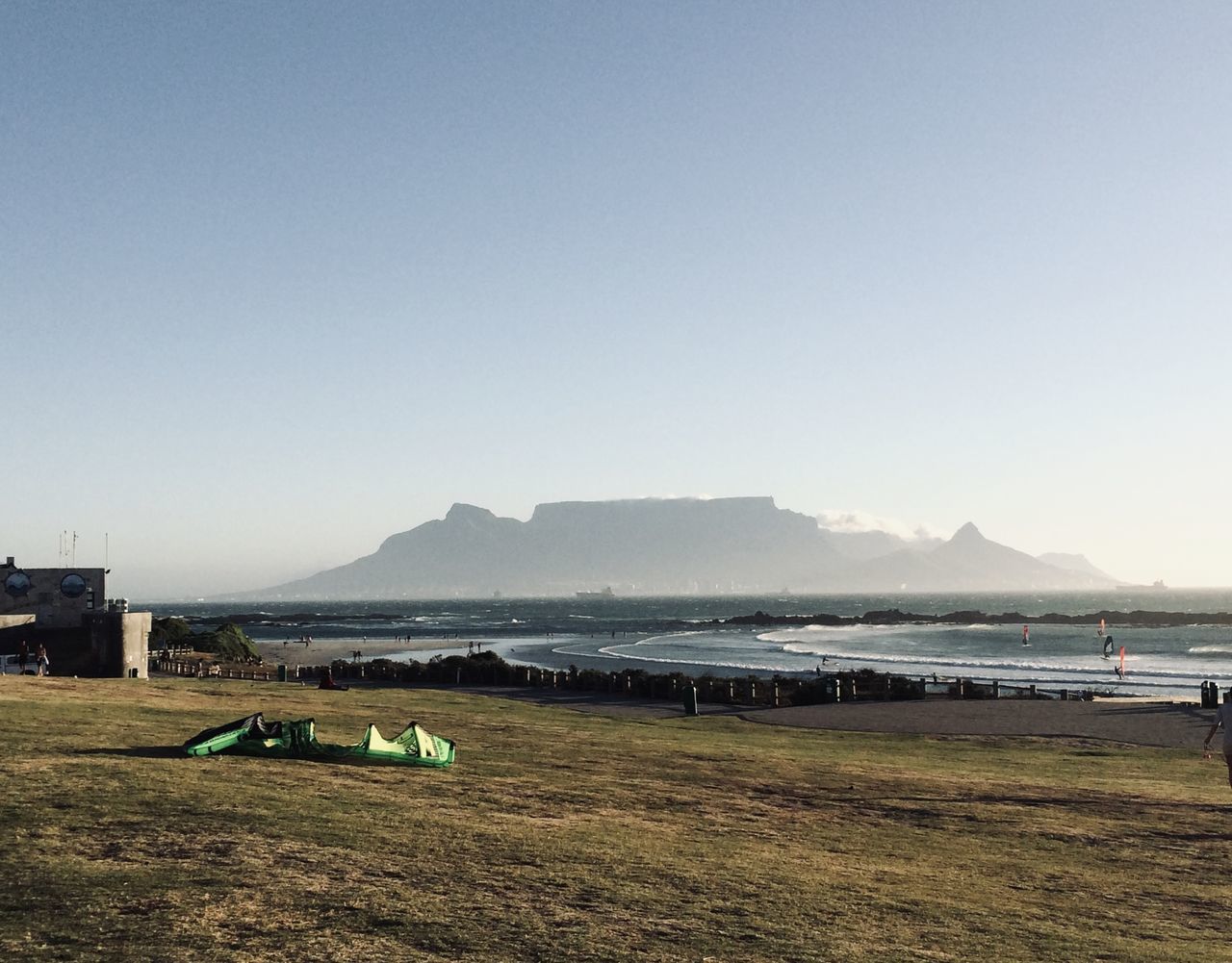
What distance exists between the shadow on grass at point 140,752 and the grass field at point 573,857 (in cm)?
8

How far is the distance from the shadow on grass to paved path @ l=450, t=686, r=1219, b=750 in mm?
22420

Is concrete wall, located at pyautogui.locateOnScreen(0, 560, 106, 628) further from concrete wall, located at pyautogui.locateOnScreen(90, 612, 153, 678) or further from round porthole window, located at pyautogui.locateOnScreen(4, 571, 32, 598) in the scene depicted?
concrete wall, located at pyautogui.locateOnScreen(90, 612, 153, 678)

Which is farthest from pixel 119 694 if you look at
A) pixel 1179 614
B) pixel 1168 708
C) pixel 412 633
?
pixel 1179 614

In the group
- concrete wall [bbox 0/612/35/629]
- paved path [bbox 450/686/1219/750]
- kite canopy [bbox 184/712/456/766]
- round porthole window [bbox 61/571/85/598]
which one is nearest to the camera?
kite canopy [bbox 184/712/456/766]

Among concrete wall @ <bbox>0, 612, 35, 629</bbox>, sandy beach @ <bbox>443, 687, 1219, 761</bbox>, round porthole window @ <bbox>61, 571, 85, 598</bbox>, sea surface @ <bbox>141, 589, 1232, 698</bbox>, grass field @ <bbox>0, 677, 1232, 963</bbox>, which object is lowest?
sea surface @ <bbox>141, 589, 1232, 698</bbox>

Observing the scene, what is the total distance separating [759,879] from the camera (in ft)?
38.6

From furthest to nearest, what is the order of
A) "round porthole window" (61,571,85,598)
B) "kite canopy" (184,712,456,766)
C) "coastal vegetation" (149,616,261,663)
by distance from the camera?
"coastal vegetation" (149,616,261,663)
"round porthole window" (61,571,85,598)
"kite canopy" (184,712,456,766)

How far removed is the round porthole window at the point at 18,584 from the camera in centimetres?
5356

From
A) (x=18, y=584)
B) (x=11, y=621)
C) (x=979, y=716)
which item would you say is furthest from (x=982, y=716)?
(x=18, y=584)

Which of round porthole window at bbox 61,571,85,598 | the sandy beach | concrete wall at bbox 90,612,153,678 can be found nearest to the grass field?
the sandy beach

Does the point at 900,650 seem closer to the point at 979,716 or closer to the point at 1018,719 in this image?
the point at 979,716

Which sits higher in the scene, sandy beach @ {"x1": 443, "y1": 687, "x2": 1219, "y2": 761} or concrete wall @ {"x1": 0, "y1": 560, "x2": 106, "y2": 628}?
concrete wall @ {"x1": 0, "y1": 560, "x2": 106, "y2": 628}

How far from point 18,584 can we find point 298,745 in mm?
43924

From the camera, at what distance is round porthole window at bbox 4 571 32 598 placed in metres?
53.6
